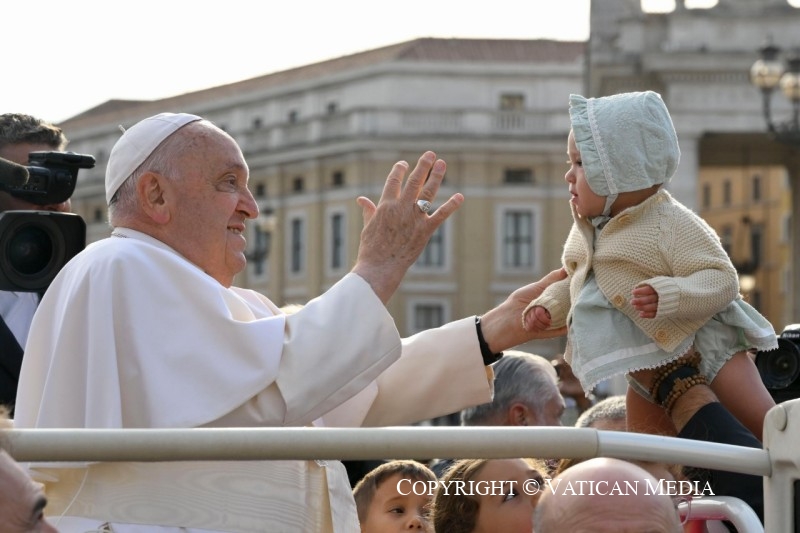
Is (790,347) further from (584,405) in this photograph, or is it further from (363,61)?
(363,61)

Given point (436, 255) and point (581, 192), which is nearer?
point (581, 192)

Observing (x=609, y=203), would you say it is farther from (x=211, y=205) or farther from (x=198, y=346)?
(x=198, y=346)

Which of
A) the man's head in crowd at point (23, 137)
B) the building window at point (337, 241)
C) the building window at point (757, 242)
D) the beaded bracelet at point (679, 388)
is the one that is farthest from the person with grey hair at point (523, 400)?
the building window at point (757, 242)

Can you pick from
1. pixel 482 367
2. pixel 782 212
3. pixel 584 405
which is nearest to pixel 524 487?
pixel 482 367

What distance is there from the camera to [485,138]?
200 ft

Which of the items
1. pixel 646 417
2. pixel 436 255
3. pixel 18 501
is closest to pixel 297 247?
pixel 436 255

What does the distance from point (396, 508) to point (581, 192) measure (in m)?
1.07

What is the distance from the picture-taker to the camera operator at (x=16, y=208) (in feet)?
15.5

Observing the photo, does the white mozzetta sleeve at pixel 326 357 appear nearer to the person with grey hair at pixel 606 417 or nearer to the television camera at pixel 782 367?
the television camera at pixel 782 367

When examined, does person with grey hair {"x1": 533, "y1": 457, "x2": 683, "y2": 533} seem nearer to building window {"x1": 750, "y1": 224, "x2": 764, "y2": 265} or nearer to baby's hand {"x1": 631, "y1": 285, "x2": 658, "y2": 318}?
baby's hand {"x1": 631, "y1": 285, "x2": 658, "y2": 318}

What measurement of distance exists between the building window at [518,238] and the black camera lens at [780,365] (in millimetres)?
57159

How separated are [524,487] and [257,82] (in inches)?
2681

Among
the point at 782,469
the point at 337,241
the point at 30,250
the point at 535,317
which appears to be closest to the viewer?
the point at 782,469

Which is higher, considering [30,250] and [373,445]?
[30,250]
